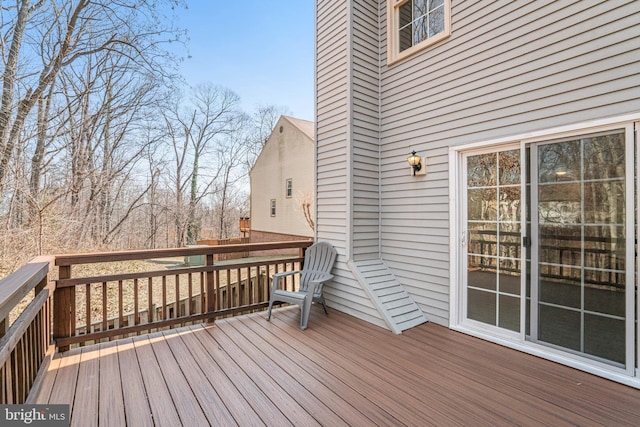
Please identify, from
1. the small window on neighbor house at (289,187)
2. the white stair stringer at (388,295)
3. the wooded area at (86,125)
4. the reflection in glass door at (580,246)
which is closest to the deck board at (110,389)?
the white stair stringer at (388,295)

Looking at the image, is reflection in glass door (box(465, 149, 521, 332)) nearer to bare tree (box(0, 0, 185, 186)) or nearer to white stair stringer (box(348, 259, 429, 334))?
white stair stringer (box(348, 259, 429, 334))

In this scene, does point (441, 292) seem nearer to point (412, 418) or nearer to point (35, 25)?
point (412, 418)

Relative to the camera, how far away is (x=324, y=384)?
2359 millimetres

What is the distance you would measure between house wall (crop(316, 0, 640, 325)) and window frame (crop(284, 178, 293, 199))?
803 centimetres

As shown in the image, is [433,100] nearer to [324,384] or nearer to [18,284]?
[324,384]

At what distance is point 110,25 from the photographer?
6.28m

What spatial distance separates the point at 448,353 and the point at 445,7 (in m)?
3.74

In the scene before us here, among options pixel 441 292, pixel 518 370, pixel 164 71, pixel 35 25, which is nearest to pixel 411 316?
pixel 441 292

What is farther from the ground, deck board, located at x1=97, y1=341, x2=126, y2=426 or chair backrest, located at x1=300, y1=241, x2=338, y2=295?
chair backrest, located at x1=300, y1=241, x2=338, y2=295

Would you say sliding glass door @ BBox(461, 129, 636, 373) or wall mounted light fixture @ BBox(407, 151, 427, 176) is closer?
sliding glass door @ BBox(461, 129, 636, 373)

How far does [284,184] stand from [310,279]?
910 cm

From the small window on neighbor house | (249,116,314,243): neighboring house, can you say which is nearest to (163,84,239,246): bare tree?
(249,116,314,243): neighboring house

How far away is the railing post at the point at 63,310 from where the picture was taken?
289cm

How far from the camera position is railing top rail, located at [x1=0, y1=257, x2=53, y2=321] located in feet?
5.06
